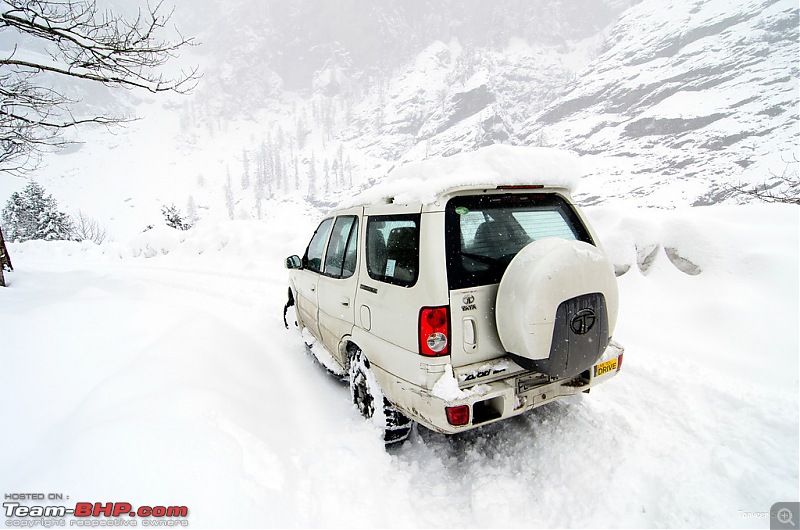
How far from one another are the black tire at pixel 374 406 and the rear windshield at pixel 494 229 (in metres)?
1.20

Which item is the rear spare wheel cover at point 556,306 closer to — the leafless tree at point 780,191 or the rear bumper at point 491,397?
the rear bumper at point 491,397

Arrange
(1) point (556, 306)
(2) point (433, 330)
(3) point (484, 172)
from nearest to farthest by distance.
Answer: (1) point (556, 306) < (2) point (433, 330) < (3) point (484, 172)

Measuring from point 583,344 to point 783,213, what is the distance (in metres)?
5.73

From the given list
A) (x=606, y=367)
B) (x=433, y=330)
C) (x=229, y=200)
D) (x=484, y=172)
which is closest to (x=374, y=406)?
(x=433, y=330)

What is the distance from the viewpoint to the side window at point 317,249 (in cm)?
407

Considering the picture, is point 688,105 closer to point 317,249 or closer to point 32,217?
point 317,249

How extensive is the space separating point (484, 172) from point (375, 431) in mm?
2252

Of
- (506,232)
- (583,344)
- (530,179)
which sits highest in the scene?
(530,179)

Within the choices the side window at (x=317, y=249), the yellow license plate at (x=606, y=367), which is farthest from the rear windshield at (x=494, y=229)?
the side window at (x=317, y=249)

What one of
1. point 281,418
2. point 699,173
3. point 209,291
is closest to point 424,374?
point 281,418

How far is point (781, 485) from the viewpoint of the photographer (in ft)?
7.30

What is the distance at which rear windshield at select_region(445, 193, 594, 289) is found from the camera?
240cm

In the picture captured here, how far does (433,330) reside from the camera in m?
2.31

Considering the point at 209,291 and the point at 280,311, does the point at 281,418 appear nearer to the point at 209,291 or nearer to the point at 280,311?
the point at 280,311
